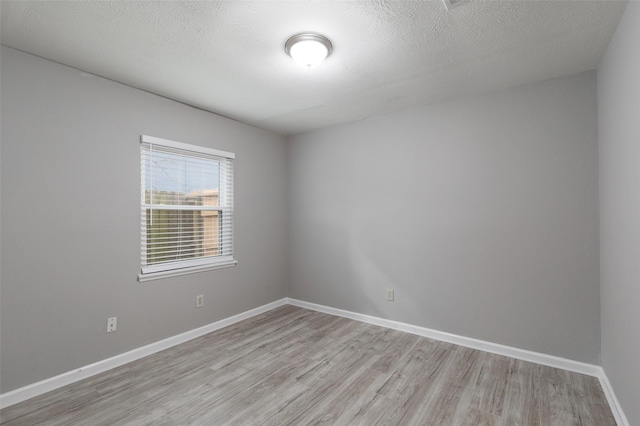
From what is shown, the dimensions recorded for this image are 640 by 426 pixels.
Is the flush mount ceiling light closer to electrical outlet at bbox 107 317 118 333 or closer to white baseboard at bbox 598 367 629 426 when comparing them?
electrical outlet at bbox 107 317 118 333

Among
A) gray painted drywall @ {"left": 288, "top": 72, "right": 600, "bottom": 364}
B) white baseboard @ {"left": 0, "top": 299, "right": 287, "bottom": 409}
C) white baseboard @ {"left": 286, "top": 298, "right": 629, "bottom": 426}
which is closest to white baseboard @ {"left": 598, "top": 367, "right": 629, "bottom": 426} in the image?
white baseboard @ {"left": 286, "top": 298, "right": 629, "bottom": 426}

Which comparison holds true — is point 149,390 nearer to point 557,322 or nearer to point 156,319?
point 156,319

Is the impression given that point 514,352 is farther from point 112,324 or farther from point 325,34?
point 112,324

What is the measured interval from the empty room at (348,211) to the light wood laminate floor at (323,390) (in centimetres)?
2

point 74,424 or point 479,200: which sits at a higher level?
point 479,200

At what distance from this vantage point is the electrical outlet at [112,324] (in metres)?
2.64

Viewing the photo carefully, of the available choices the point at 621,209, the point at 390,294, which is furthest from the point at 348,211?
the point at 621,209

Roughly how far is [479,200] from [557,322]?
1.21 m

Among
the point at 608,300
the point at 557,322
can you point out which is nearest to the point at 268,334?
the point at 557,322

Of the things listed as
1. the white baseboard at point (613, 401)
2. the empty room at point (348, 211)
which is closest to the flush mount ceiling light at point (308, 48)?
the empty room at point (348, 211)

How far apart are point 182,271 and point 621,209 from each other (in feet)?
11.8

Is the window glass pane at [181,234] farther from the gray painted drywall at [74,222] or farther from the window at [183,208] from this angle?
the gray painted drywall at [74,222]

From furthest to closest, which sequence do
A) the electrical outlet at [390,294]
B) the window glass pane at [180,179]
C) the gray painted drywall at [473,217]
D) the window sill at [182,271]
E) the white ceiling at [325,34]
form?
1. the electrical outlet at [390,294]
2. the window glass pane at [180,179]
3. the window sill at [182,271]
4. the gray painted drywall at [473,217]
5. the white ceiling at [325,34]

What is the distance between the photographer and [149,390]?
2322mm
